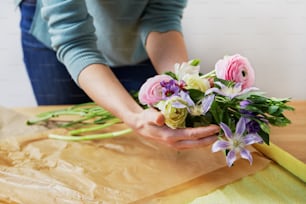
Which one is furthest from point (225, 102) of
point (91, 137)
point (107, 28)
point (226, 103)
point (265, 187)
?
point (107, 28)

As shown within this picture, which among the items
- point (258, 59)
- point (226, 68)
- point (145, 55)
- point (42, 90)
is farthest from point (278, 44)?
point (42, 90)

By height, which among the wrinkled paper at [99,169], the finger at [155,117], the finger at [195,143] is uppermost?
the finger at [155,117]

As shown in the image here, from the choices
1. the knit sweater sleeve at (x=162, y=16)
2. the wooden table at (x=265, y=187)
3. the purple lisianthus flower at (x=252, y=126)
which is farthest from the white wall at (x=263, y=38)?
the purple lisianthus flower at (x=252, y=126)

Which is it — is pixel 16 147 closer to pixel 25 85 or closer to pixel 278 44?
pixel 25 85

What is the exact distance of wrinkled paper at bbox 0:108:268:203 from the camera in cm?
62

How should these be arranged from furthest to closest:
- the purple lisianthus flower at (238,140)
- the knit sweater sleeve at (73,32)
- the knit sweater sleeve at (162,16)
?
the knit sweater sleeve at (162,16) → the knit sweater sleeve at (73,32) → the purple lisianthus flower at (238,140)

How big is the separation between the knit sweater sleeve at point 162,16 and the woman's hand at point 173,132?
0.28m

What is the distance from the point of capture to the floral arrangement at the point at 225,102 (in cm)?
57

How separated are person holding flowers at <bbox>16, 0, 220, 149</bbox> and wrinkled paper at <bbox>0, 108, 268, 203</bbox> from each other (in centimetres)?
6

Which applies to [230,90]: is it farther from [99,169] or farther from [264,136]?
[99,169]

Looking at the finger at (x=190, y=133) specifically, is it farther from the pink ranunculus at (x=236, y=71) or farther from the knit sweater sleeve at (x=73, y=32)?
the knit sweater sleeve at (x=73, y=32)

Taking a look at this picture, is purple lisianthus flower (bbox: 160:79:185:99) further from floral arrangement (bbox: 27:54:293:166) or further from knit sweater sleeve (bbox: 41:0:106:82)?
knit sweater sleeve (bbox: 41:0:106:82)

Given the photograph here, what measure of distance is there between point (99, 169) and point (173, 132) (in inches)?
5.4

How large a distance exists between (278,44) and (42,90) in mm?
503
